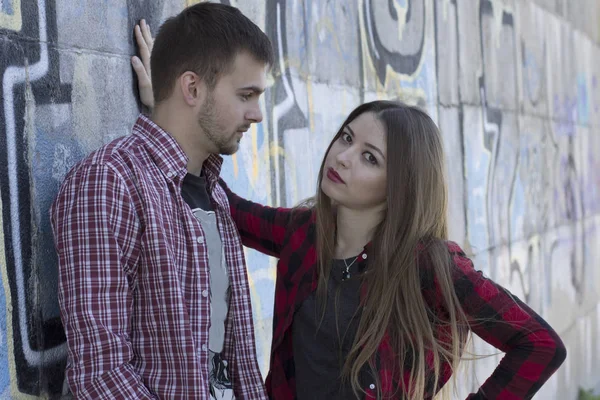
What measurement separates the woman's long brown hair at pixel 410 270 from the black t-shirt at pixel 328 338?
0.12 ft

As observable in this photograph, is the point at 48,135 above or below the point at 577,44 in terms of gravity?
below

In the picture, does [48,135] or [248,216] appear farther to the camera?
[248,216]

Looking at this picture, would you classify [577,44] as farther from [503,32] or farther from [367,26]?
[367,26]

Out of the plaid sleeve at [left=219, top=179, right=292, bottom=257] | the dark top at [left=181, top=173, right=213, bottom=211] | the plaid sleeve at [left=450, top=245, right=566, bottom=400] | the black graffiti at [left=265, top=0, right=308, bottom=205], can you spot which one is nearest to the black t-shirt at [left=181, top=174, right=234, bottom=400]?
the dark top at [left=181, top=173, right=213, bottom=211]

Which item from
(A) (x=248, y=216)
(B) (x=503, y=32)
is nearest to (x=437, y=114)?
(B) (x=503, y=32)

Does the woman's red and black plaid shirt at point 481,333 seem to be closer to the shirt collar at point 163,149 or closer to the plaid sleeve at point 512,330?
the plaid sleeve at point 512,330

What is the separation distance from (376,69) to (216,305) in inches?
111

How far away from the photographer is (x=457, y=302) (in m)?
2.43

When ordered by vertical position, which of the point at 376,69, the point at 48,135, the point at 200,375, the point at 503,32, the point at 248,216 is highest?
the point at 503,32

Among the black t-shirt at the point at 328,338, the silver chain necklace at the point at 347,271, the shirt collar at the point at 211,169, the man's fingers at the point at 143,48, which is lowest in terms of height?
the black t-shirt at the point at 328,338

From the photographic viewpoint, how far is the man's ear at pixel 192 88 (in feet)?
7.58

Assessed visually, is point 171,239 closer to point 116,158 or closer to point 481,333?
point 116,158

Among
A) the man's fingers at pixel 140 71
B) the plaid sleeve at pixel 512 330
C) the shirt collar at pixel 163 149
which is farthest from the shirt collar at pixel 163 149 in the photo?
the plaid sleeve at pixel 512 330

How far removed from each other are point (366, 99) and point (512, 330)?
2520 millimetres
